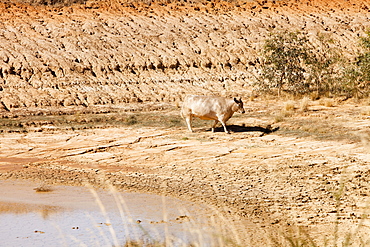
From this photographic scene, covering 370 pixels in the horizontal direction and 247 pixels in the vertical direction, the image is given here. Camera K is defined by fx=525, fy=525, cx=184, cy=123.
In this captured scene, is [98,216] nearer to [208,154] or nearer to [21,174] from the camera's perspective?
[21,174]

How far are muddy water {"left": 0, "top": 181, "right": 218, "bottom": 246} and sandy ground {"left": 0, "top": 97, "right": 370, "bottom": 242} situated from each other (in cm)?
63

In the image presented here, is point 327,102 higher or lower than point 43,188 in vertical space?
higher

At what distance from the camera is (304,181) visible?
417 inches

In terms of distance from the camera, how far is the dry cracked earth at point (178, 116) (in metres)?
9.91

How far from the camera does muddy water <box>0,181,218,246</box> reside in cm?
740

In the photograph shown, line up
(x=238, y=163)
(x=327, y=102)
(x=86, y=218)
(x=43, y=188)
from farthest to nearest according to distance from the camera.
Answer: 1. (x=327, y=102)
2. (x=238, y=163)
3. (x=43, y=188)
4. (x=86, y=218)

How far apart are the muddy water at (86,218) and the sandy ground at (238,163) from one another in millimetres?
631

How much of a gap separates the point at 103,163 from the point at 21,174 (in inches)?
78.7

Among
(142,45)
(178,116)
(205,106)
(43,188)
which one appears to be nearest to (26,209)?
(43,188)

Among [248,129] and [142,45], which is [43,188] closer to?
[248,129]

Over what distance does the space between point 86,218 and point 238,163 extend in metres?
4.80

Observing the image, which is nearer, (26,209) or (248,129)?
(26,209)

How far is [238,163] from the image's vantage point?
12.4 metres

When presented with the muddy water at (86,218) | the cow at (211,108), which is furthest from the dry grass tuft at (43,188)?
the cow at (211,108)
